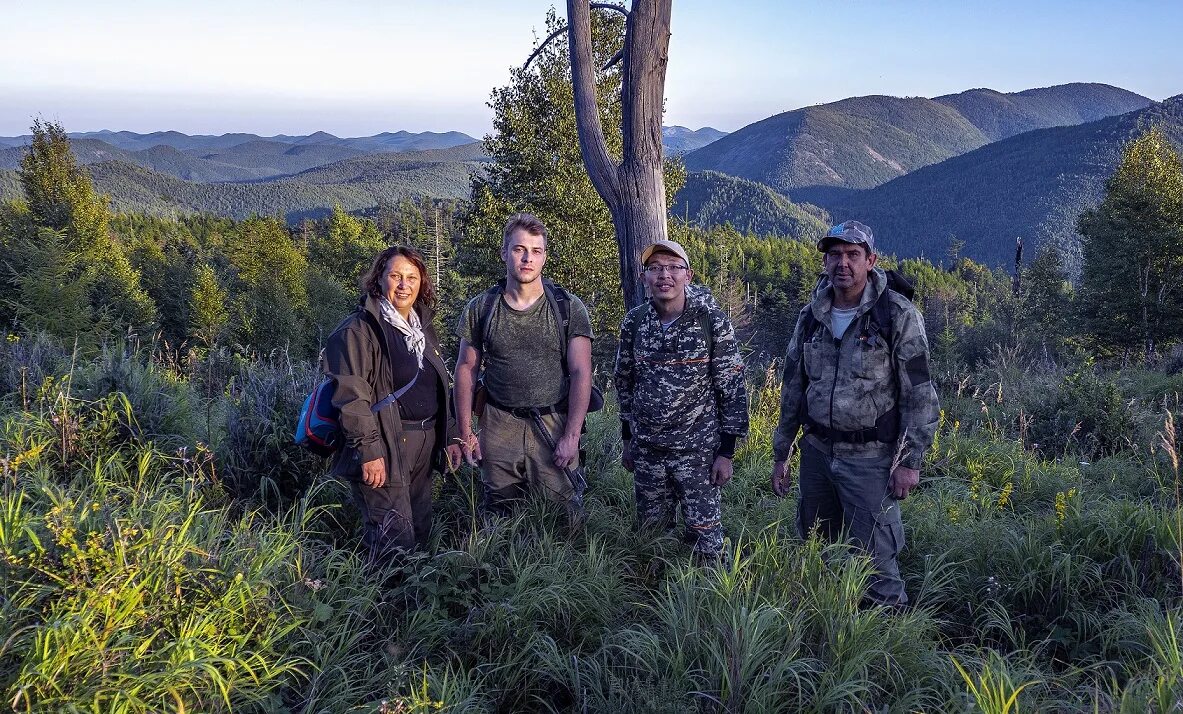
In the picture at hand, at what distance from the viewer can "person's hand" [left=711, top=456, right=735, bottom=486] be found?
3482mm

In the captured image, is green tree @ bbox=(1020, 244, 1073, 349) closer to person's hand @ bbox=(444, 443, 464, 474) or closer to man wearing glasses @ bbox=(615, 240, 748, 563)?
man wearing glasses @ bbox=(615, 240, 748, 563)

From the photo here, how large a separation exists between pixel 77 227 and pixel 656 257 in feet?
120

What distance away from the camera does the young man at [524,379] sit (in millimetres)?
3504

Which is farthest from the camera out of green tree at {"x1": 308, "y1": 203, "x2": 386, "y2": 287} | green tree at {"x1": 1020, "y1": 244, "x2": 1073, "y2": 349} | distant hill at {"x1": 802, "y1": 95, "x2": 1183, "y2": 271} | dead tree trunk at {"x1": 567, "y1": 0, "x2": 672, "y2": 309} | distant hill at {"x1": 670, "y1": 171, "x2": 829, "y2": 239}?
distant hill at {"x1": 670, "y1": 171, "x2": 829, "y2": 239}

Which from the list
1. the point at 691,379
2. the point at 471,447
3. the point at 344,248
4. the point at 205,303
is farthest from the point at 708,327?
the point at 344,248

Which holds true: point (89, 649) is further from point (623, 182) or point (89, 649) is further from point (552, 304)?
point (623, 182)

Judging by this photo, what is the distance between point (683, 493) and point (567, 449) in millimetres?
664

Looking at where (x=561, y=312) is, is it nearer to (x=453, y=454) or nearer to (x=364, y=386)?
(x=453, y=454)

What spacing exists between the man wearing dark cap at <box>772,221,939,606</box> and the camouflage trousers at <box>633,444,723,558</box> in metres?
0.55

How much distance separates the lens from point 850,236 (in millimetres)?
3199

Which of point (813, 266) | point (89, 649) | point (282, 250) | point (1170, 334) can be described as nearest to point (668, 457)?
point (89, 649)

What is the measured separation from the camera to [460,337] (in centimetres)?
349

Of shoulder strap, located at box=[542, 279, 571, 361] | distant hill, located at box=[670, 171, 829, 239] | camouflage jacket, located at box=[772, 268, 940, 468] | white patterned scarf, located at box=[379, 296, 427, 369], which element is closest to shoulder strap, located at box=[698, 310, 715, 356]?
camouflage jacket, located at box=[772, 268, 940, 468]

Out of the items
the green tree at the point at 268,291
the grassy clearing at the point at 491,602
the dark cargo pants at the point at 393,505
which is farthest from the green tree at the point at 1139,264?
the green tree at the point at 268,291
